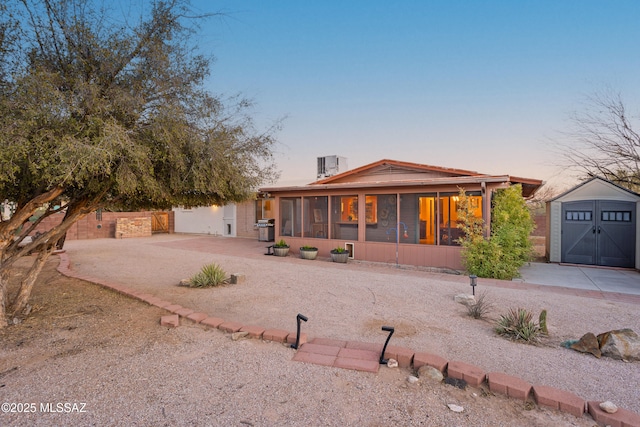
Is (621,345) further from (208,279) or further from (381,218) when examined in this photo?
(381,218)

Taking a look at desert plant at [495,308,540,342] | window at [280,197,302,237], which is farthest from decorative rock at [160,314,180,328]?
window at [280,197,302,237]

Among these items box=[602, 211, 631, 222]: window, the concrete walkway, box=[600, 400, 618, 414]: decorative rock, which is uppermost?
box=[602, 211, 631, 222]: window

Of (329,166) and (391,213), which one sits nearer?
(391,213)

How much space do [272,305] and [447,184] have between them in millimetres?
5625

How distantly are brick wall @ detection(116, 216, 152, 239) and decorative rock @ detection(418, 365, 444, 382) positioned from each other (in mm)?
17867

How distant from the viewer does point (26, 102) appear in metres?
2.94

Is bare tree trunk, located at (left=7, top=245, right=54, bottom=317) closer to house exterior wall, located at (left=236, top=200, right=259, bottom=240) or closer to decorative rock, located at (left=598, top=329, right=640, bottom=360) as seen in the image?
decorative rock, located at (left=598, top=329, right=640, bottom=360)

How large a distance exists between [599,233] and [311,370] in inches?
391

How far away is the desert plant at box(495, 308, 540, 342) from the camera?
12.0ft

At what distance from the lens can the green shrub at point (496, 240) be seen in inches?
292

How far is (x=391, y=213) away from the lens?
9320mm

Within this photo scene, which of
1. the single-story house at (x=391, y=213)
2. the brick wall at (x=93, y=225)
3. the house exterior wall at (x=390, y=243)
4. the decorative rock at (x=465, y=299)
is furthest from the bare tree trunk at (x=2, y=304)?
the brick wall at (x=93, y=225)

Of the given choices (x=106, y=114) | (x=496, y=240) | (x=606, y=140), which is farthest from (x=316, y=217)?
(x=606, y=140)

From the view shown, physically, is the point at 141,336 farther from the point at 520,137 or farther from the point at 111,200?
the point at 520,137
